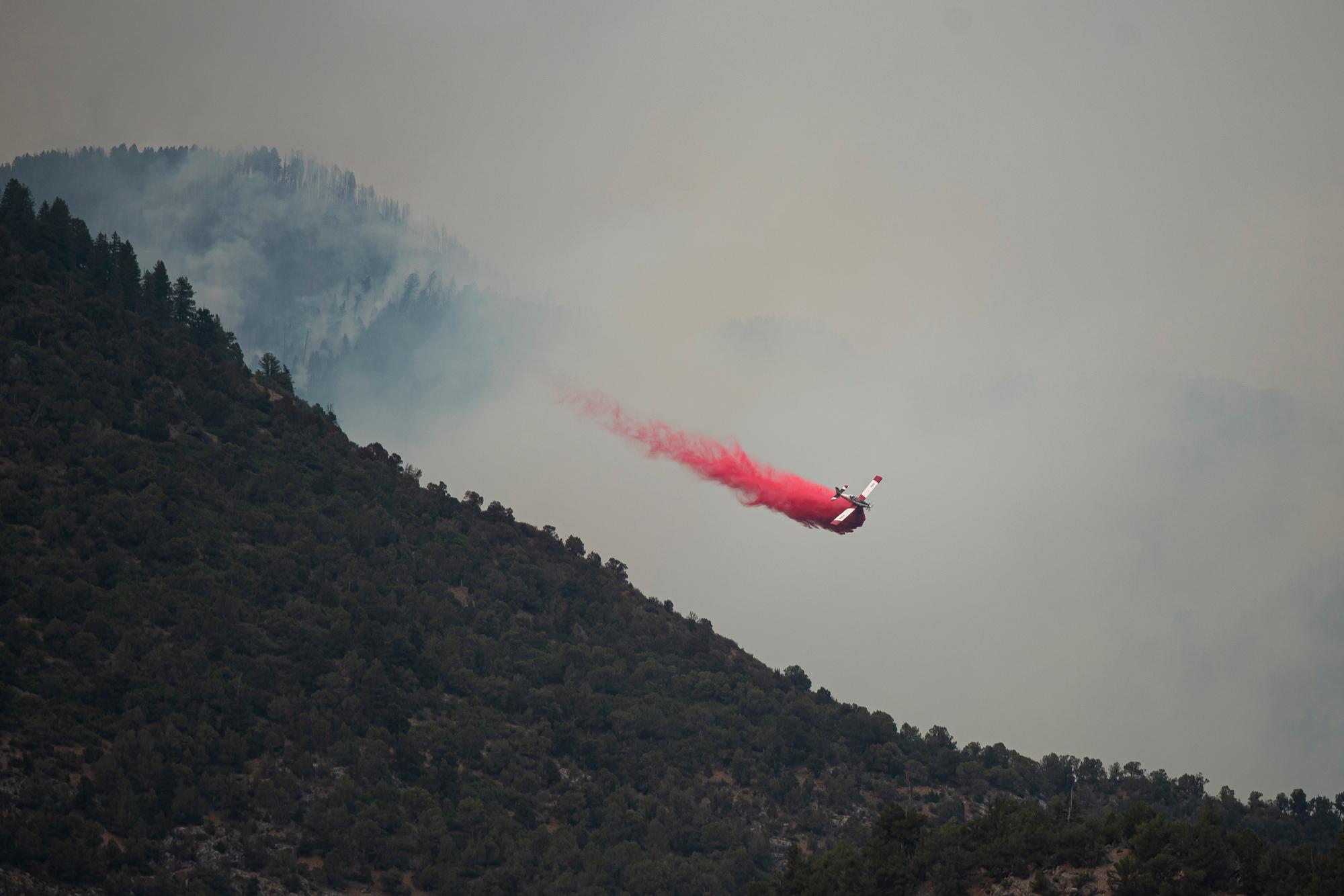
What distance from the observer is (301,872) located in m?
90.2

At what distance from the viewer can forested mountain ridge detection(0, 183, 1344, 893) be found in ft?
287

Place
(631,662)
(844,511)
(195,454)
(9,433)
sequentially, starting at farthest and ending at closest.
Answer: (631,662), (195,454), (9,433), (844,511)

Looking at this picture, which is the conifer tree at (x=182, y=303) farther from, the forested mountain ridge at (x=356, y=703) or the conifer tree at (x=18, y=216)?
the conifer tree at (x=18, y=216)

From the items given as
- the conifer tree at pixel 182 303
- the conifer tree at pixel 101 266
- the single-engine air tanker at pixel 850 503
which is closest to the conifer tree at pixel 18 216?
the conifer tree at pixel 101 266

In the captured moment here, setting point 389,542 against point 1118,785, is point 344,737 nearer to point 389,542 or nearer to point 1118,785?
point 389,542

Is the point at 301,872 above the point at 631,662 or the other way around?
the other way around

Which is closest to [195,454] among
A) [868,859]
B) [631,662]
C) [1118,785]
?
[631,662]

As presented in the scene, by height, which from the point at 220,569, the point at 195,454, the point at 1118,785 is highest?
the point at 1118,785

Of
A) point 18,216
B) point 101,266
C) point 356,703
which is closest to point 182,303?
point 101,266

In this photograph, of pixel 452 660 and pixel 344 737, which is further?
pixel 452 660

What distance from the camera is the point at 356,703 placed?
4274 inches

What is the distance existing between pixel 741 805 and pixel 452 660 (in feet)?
89.7

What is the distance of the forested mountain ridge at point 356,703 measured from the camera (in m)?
87.6

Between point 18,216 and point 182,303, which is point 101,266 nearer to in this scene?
point 18,216
